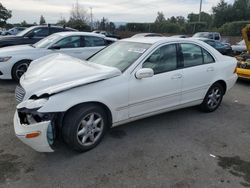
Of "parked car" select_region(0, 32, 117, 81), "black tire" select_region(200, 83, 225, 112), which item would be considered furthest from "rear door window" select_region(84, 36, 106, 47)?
"black tire" select_region(200, 83, 225, 112)

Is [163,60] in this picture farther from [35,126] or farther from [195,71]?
[35,126]

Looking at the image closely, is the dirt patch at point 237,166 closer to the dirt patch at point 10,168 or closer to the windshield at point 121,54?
the windshield at point 121,54

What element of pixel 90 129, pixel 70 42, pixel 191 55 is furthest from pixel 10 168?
pixel 70 42

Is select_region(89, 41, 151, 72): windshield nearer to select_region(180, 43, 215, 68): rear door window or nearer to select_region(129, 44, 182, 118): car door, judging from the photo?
select_region(129, 44, 182, 118): car door

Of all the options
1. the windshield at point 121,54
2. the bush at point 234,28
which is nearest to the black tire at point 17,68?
the windshield at point 121,54

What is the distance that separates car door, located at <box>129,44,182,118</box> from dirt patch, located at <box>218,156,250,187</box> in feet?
4.08

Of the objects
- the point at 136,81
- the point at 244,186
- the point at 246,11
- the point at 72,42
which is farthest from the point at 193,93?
the point at 246,11

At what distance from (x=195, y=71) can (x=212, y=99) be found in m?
0.92

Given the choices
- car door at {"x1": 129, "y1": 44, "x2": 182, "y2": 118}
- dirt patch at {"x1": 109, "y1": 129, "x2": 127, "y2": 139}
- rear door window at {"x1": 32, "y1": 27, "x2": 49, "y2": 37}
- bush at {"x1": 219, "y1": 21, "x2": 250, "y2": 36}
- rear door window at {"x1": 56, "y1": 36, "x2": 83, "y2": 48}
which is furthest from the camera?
bush at {"x1": 219, "y1": 21, "x2": 250, "y2": 36}

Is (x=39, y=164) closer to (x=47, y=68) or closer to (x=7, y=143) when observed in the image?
(x=7, y=143)

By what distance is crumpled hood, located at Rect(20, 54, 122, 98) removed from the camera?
3100 mm

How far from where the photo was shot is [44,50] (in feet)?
23.2

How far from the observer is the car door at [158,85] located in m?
3.64

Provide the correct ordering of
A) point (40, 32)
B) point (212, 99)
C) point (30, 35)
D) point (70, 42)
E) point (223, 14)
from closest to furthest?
point (212, 99) < point (70, 42) < point (30, 35) < point (40, 32) < point (223, 14)
